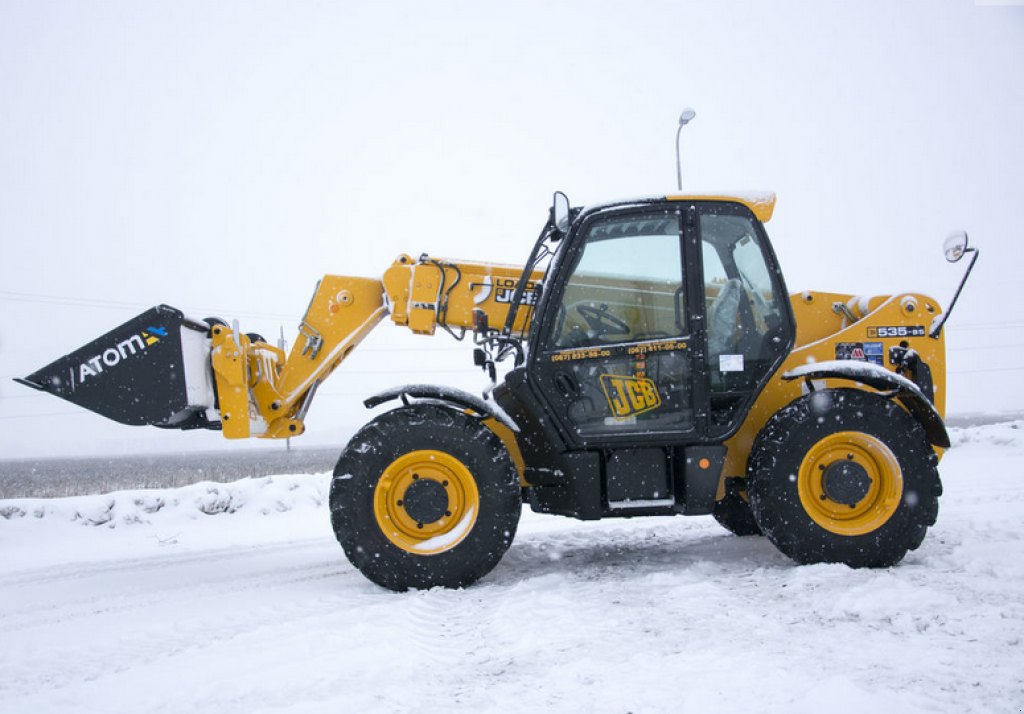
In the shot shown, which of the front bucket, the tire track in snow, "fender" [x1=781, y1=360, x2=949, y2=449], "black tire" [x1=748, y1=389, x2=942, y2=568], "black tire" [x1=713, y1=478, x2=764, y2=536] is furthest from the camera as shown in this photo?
"black tire" [x1=713, y1=478, x2=764, y2=536]

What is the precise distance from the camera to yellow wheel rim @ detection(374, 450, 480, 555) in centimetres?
388

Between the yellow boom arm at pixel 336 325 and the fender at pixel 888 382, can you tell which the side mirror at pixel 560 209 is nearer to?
the yellow boom arm at pixel 336 325

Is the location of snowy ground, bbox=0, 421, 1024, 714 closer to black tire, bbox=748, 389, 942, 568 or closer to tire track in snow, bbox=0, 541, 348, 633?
tire track in snow, bbox=0, 541, 348, 633

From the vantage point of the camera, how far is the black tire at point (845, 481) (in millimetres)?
3867

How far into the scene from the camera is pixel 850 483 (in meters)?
3.93

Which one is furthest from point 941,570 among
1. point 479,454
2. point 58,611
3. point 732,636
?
point 58,611

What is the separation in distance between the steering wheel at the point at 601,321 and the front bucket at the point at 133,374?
2.72m

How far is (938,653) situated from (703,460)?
1.74 metres

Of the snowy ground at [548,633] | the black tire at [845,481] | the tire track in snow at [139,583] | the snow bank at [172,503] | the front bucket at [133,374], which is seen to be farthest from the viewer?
the snow bank at [172,503]

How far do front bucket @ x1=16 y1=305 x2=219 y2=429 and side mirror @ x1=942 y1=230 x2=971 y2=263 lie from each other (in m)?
5.22

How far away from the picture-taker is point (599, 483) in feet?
13.6

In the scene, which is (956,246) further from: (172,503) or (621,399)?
(172,503)

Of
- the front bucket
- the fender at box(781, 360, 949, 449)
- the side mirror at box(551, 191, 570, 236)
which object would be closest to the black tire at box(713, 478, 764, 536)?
the fender at box(781, 360, 949, 449)

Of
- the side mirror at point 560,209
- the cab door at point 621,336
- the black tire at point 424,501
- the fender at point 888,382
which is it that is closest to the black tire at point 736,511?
the cab door at point 621,336
